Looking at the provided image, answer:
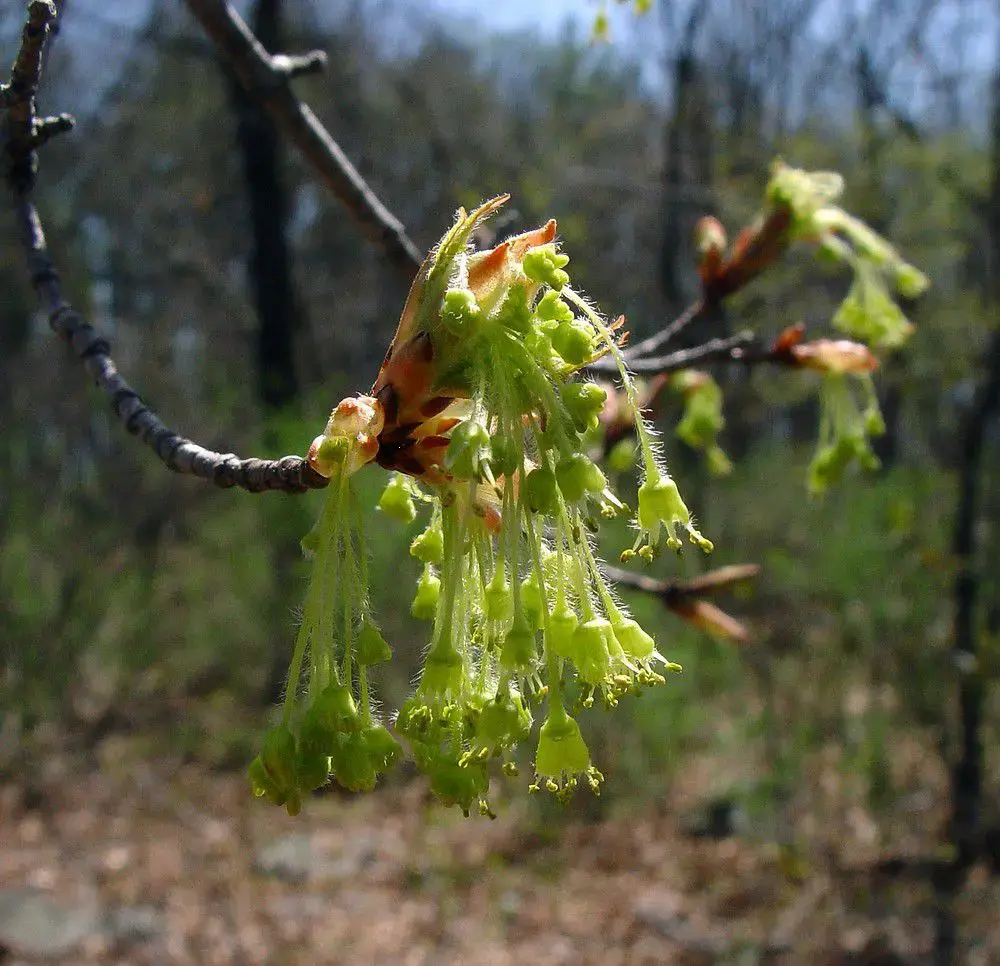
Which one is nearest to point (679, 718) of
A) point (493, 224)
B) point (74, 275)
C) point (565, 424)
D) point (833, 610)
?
point (833, 610)

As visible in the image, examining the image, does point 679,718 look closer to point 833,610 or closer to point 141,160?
point 833,610

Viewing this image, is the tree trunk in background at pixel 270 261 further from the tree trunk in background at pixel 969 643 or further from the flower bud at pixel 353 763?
the flower bud at pixel 353 763

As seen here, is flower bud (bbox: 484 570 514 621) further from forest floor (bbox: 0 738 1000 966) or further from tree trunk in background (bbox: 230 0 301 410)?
tree trunk in background (bbox: 230 0 301 410)

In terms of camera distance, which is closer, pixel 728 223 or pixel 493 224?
pixel 493 224

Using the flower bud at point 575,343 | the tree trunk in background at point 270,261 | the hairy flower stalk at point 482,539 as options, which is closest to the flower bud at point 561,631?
the hairy flower stalk at point 482,539

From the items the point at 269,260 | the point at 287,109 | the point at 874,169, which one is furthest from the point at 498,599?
the point at 269,260

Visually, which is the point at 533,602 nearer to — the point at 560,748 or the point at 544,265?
the point at 560,748
